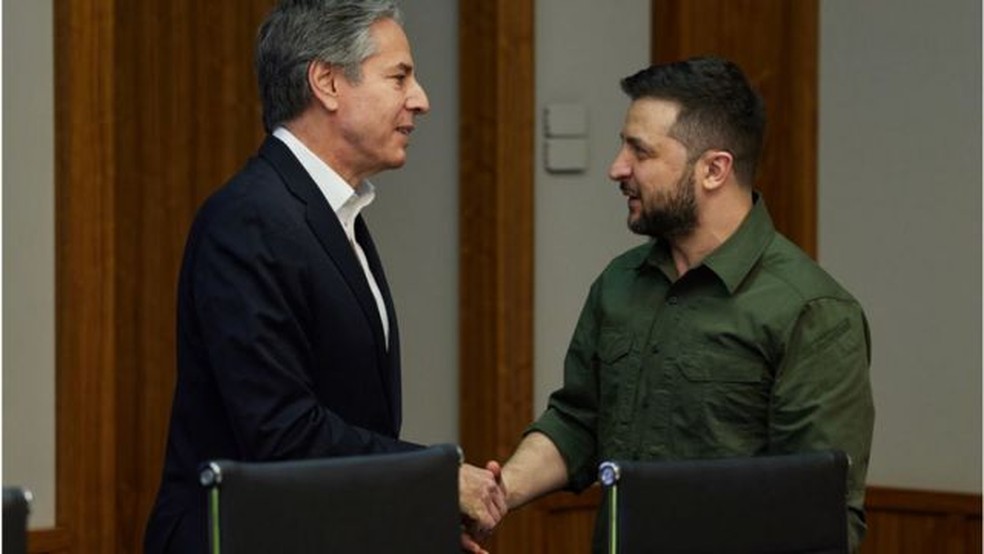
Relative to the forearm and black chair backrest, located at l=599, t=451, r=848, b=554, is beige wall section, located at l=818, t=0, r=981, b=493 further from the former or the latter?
black chair backrest, located at l=599, t=451, r=848, b=554

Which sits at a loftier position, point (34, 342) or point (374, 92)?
point (374, 92)

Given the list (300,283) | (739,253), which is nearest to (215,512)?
(300,283)

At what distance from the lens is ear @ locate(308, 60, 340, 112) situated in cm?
365

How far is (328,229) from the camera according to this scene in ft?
11.7

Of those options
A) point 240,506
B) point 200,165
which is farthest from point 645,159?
point 200,165

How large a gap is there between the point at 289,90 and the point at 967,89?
10.4 ft

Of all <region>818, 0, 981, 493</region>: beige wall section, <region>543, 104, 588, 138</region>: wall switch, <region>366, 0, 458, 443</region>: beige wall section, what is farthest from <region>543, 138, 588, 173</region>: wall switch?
<region>818, 0, 981, 493</region>: beige wall section

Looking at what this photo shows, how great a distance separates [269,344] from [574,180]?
294 cm

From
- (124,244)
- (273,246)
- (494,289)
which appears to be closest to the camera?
(273,246)

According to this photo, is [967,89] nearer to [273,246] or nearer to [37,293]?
[37,293]

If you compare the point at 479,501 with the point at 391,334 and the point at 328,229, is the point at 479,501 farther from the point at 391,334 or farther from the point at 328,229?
the point at 328,229

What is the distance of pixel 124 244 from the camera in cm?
560

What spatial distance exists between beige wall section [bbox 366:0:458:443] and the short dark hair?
2268 millimetres

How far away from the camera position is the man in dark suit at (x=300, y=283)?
11.3ft
